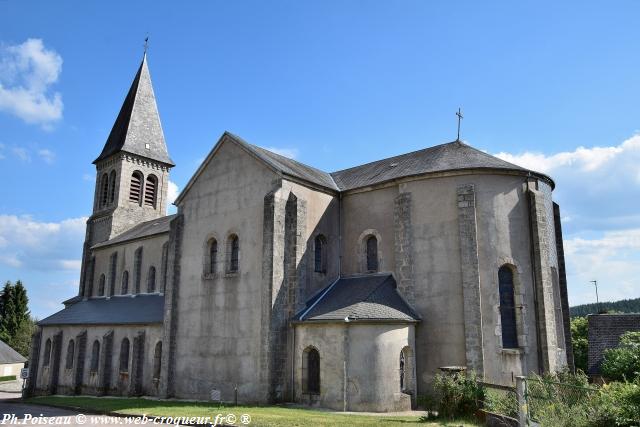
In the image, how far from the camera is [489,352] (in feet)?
63.1

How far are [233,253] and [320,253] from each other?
421cm

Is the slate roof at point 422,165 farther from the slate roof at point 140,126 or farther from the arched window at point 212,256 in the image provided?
the slate roof at point 140,126

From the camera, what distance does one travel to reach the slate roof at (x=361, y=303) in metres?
19.2

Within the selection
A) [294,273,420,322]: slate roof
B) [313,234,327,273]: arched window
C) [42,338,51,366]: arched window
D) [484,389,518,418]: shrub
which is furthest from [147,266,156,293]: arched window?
[484,389,518,418]: shrub

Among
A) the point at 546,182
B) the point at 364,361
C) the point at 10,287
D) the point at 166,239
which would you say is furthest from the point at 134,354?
the point at 10,287

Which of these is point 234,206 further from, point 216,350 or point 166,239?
point 166,239

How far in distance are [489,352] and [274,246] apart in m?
9.66

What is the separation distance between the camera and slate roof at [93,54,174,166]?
4369cm

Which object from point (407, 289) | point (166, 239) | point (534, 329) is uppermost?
point (166, 239)

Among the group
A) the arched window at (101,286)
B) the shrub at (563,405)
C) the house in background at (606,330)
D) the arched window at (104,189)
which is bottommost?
the shrub at (563,405)

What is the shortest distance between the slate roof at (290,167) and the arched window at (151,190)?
21.4 m

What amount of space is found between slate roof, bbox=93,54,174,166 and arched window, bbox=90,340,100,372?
17.7 m

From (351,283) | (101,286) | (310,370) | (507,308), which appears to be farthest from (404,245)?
(101,286)

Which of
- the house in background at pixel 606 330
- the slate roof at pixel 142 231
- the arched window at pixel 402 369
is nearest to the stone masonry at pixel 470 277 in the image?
the arched window at pixel 402 369
